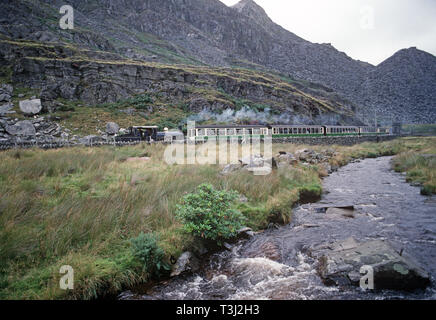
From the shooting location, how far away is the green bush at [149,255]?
405 cm

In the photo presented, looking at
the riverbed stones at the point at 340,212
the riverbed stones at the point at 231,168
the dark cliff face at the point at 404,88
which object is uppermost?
the dark cliff face at the point at 404,88

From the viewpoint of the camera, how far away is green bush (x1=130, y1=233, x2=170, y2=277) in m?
4.05

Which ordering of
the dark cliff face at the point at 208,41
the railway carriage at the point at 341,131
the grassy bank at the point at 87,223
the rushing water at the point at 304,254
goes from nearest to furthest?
the grassy bank at the point at 87,223, the rushing water at the point at 304,254, the railway carriage at the point at 341,131, the dark cliff face at the point at 208,41

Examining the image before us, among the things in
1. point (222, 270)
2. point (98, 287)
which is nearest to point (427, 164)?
point (222, 270)

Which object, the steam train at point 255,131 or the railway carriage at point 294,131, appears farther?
the railway carriage at point 294,131

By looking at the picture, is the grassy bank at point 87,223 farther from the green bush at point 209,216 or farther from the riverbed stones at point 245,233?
the riverbed stones at point 245,233

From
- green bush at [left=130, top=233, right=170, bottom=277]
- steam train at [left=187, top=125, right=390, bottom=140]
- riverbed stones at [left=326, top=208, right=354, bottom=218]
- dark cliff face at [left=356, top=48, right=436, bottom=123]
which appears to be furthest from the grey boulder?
→ dark cliff face at [left=356, top=48, right=436, bottom=123]

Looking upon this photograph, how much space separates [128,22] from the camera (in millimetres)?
113500

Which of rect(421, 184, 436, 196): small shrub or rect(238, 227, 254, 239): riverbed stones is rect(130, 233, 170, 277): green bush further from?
rect(421, 184, 436, 196): small shrub

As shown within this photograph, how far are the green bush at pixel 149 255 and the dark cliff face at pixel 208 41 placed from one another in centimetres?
7664

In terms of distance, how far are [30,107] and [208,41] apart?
121505 millimetres

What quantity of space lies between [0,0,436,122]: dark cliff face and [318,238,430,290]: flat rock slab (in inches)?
3106

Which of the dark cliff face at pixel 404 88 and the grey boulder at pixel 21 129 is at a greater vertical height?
the dark cliff face at pixel 404 88

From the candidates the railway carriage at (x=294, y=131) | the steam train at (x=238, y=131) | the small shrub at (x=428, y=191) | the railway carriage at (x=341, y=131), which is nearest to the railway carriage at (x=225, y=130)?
the steam train at (x=238, y=131)
